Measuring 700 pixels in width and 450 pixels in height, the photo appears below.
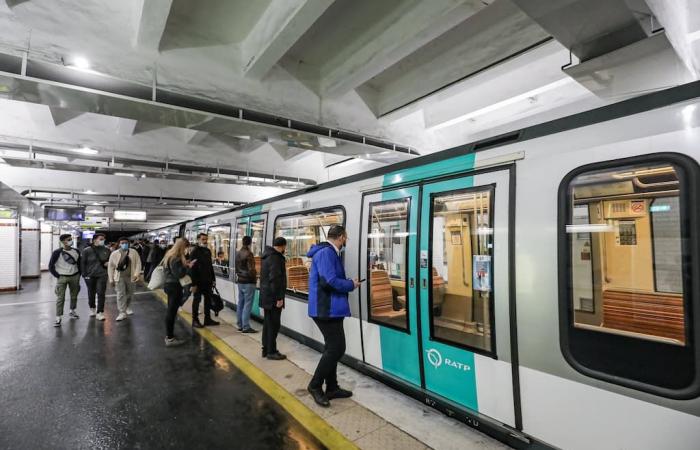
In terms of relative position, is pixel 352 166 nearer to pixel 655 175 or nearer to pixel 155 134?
pixel 155 134

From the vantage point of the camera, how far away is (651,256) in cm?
199

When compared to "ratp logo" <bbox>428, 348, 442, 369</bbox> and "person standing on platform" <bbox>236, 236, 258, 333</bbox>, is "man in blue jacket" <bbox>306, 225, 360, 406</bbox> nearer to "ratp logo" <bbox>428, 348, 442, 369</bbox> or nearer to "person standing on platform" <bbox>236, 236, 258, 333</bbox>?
"ratp logo" <bbox>428, 348, 442, 369</bbox>

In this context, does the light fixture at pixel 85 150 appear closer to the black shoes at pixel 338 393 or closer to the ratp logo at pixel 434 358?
the black shoes at pixel 338 393

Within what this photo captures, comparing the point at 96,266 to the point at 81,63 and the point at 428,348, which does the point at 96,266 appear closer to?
the point at 81,63

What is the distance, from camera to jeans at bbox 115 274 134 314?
22.9 feet

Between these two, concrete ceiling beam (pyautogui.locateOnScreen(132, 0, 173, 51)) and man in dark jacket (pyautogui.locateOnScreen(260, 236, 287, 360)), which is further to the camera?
man in dark jacket (pyautogui.locateOnScreen(260, 236, 287, 360))

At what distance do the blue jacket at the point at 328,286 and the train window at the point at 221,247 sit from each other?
17.3 feet

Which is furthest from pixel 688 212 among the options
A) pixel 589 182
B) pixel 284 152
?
pixel 284 152

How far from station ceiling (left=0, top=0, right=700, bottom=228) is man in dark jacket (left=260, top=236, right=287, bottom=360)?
5.73ft

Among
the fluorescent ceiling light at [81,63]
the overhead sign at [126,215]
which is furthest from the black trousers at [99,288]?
the overhead sign at [126,215]

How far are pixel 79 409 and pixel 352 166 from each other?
7344 mm

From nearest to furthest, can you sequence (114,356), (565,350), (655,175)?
(655,175), (565,350), (114,356)

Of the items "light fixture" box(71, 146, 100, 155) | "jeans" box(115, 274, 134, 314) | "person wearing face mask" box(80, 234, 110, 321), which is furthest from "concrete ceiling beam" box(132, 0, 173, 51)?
"jeans" box(115, 274, 134, 314)

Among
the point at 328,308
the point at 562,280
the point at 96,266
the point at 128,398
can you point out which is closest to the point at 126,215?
the point at 96,266
